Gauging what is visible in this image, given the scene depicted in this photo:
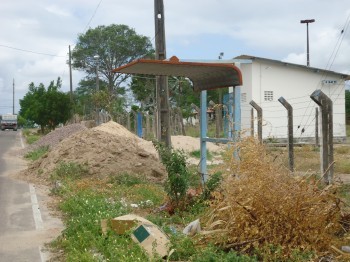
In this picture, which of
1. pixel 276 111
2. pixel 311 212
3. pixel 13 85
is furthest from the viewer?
pixel 13 85

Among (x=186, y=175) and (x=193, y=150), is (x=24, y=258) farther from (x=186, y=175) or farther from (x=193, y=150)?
(x=193, y=150)

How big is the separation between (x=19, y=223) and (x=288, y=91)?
2344 centimetres

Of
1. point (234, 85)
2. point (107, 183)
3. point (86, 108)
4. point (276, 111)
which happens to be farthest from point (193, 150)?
point (86, 108)

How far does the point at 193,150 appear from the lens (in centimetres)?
2320

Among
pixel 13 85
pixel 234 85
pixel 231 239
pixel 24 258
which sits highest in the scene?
pixel 13 85

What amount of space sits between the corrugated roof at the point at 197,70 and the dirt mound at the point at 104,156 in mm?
4747

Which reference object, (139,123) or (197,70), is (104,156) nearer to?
(197,70)

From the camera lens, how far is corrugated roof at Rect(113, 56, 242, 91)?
879 cm

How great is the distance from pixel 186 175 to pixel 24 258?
2966 mm

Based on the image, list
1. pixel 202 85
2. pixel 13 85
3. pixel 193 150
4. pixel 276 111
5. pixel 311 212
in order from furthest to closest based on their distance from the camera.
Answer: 1. pixel 13 85
2. pixel 276 111
3. pixel 193 150
4. pixel 202 85
5. pixel 311 212

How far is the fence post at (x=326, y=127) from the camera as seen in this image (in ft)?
28.0

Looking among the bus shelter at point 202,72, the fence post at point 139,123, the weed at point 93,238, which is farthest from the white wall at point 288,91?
the weed at point 93,238

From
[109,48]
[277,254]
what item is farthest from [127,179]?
[109,48]

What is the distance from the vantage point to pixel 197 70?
966 centimetres
